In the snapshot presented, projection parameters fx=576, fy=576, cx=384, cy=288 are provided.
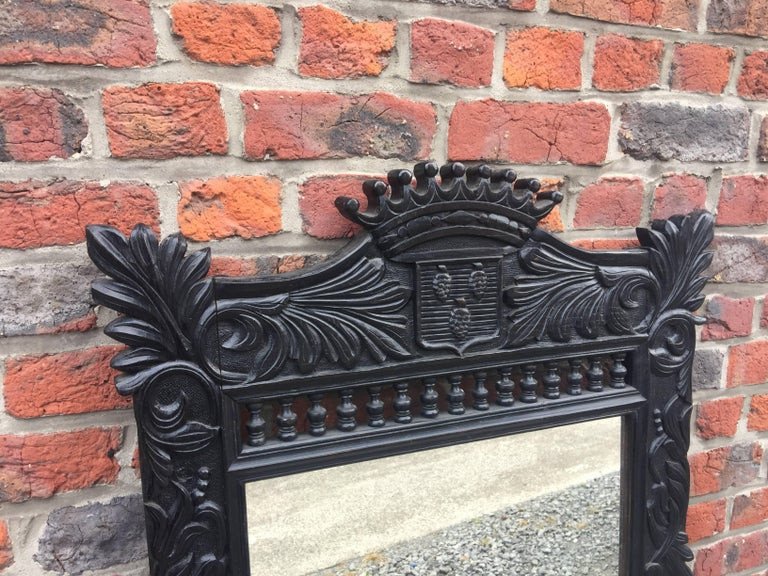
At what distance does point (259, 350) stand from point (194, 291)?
0.11 m

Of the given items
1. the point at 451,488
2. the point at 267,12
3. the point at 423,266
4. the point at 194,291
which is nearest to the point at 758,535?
the point at 451,488

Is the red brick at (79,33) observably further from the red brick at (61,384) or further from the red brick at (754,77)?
the red brick at (754,77)

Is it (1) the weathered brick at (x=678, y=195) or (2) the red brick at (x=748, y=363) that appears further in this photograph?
(2) the red brick at (x=748, y=363)

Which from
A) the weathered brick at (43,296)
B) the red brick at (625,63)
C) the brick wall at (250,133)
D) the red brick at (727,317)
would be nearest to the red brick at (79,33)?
the brick wall at (250,133)

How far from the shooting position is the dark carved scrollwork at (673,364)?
0.94 meters

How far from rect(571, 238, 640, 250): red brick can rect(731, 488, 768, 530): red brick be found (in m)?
0.59

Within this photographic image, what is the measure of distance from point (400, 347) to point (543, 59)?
487 millimetres

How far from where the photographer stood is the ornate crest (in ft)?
2.58

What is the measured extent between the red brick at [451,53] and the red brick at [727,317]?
0.61 metres

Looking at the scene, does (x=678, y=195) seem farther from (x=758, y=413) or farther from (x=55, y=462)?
(x=55, y=462)

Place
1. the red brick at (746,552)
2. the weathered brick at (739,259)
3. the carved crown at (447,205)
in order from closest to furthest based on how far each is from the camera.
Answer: the carved crown at (447,205) < the weathered brick at (739,259) < the red brick at (746,552)

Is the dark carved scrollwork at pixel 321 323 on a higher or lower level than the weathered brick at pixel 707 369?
higher

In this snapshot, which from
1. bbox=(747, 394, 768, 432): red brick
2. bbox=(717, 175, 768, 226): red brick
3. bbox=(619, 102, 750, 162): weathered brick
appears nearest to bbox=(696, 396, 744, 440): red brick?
bbox=(747, 394, 768, 432): red brick

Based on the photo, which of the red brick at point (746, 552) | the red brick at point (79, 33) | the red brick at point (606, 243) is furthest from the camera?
the red brick at point (746, 552)
